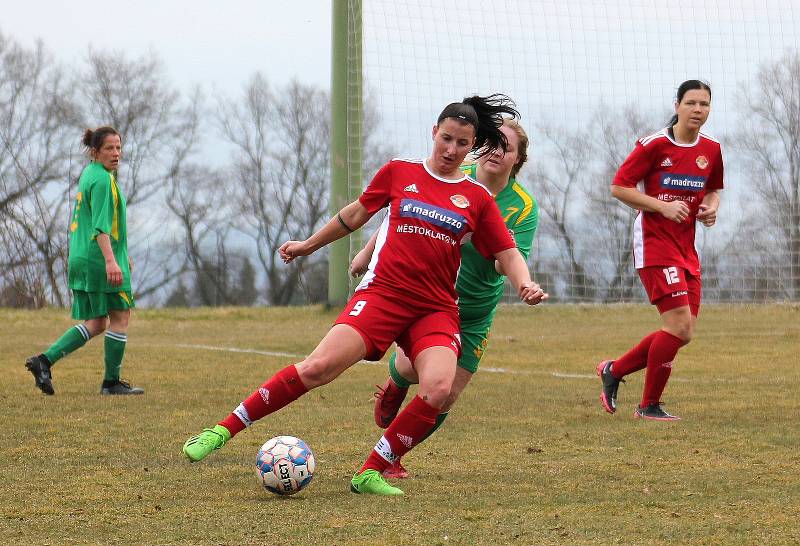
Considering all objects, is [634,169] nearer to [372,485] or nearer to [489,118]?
[489,118]

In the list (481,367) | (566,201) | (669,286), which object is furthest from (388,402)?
(566,201)

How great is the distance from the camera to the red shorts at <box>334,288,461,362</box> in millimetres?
5223

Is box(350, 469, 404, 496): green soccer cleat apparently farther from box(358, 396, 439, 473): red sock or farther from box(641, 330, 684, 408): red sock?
box(641, 330, 684, 408): red sock

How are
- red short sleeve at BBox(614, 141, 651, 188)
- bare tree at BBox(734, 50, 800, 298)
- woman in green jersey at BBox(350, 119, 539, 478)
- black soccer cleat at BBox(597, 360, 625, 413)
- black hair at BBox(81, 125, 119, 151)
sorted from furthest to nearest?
bare tree at BBox(734, 50, 800, 298)
black hair at BBox(81, 125, 119, 151)
black soccer cleat at BBox(597, 360, 625, 413)
red short sleeve at BBox(614, 141, 651, 188)
woman in green jersey at BBox(350, 119, 539, 478)

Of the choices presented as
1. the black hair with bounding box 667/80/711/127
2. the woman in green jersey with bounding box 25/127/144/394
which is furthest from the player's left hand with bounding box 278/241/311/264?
the woman in green jersey with bounding box 25/127/144/394

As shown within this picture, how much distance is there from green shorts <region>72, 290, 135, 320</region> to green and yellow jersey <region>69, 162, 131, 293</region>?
66 mm

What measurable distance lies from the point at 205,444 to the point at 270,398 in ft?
1.10

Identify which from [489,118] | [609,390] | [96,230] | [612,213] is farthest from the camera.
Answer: [612,213]

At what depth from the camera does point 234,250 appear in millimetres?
35625

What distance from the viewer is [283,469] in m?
4.93

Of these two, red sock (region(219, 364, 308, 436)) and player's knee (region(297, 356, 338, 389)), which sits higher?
player's knee (region(297, 356, 338, 389))

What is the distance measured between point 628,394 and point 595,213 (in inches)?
347

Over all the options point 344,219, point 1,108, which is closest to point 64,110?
point 1,108

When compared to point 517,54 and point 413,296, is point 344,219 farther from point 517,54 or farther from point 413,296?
point 517,54
